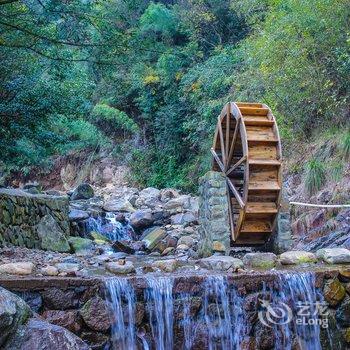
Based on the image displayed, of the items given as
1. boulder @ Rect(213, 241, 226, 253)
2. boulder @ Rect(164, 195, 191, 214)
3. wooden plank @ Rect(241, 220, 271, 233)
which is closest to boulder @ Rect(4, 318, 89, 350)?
boulder @ Rect(213, 241, 226, 253)

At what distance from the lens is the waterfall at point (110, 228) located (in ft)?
35.1

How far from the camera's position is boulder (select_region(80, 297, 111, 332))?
4.12m

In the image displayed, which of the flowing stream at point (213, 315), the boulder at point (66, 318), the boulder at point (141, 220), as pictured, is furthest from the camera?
the boulder at point (141, 220)

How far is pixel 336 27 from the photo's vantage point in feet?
32.4

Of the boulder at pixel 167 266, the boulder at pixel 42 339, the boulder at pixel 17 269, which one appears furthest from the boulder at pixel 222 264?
the boulder at pixel 42 339

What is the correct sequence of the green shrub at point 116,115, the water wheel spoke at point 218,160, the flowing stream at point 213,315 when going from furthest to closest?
1. the green shrub at point 116,115
2. the water wheel spoke at point 218,160
3. the flowing stream at point 213,315

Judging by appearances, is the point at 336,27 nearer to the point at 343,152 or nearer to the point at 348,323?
the point at 343,152

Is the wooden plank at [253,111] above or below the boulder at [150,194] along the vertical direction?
above

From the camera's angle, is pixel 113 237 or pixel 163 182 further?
pixel 163 182

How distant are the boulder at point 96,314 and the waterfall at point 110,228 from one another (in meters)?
6.34

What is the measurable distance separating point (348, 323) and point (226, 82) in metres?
10.1

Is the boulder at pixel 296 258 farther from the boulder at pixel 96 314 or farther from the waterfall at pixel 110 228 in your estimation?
the waterfall at pixel 110 228

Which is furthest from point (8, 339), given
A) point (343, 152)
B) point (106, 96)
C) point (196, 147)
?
point (106, 96)

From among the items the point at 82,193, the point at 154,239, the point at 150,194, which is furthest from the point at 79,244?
the point at 150,194
